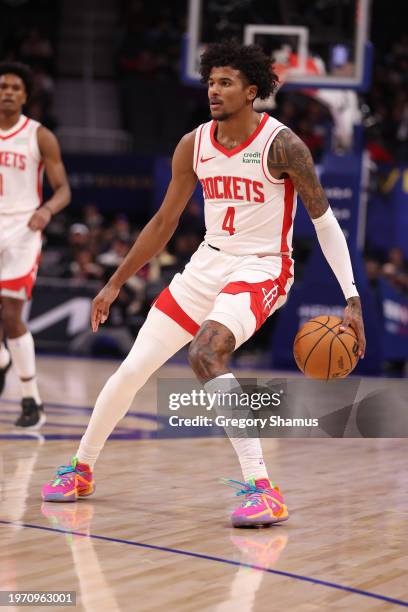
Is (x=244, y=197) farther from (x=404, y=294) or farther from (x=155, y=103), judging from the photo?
(x=155, y=103)

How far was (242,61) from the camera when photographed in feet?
14.8

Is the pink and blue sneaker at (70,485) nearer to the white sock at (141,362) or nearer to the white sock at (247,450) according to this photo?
the white sock at (141,362)

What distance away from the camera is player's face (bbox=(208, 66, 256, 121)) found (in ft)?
14.7

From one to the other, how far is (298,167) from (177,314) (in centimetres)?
79

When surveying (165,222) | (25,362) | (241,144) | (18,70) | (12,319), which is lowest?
(25,362)

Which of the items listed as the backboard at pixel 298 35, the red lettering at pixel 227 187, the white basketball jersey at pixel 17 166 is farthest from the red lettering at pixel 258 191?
the backboard at pixel 298 35

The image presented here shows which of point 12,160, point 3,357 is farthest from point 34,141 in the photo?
point 3,357

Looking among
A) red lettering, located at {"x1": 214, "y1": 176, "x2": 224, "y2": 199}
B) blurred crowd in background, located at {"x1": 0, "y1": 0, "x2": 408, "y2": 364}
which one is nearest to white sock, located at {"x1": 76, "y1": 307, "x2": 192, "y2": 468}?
red lettering, located at {"x1": 214, "y1": 176, "x2": 224, "y2": 199}

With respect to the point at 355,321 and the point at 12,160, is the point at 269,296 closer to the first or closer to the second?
the point at 355,321

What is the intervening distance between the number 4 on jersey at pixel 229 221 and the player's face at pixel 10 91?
2731 millimetres

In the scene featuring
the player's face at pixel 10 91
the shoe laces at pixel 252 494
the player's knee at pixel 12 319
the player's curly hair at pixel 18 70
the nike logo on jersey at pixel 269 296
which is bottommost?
the shoe laces at pixel 252 494

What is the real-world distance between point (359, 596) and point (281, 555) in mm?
543

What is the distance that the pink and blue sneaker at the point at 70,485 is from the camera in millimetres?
4625

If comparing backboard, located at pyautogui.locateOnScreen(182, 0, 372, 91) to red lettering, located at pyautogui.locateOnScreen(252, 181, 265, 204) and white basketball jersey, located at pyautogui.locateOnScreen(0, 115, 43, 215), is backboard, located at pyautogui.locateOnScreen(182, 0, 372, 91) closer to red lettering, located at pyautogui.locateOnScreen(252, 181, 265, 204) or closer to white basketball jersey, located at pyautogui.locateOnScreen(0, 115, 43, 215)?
white basketball jersey, located at pyautogui.locateOnScreen(0, 115, 43, 215)
